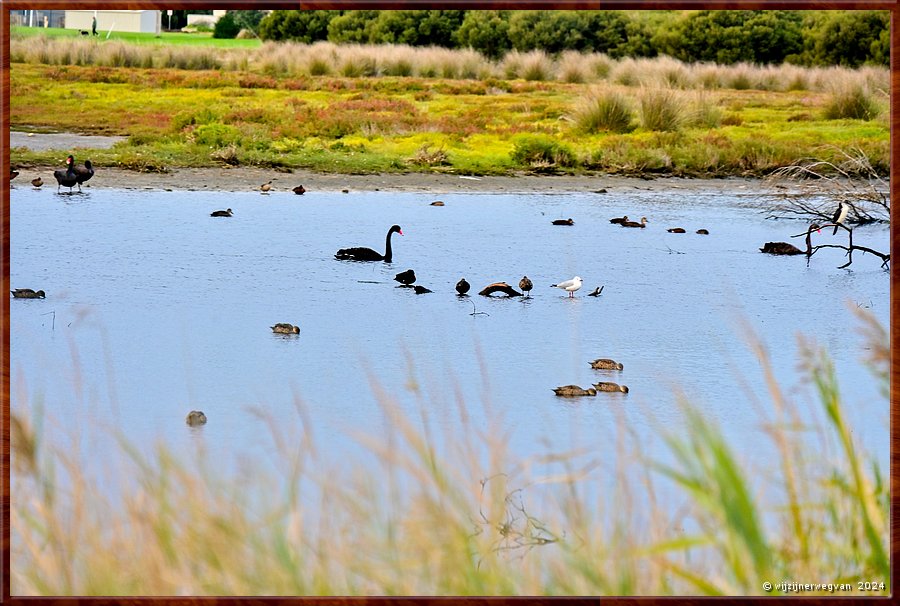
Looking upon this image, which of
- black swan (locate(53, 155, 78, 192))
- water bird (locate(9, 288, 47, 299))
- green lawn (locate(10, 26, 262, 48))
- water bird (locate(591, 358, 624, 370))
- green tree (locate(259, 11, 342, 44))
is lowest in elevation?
water bird (locate(9, 288, 47, 299))

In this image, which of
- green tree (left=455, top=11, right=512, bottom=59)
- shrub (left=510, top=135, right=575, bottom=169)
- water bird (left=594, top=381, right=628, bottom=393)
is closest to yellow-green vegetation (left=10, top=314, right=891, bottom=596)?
water bird (left=594, top=381, right=628, bottom=393)

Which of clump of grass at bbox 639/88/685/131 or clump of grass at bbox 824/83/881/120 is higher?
clump of grass at bbox 824/83/881/120

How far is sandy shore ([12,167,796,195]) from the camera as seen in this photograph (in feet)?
44.2

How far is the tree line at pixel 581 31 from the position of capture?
2248cm

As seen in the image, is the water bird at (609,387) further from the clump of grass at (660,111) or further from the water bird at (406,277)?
the clump of grass at (660,111)

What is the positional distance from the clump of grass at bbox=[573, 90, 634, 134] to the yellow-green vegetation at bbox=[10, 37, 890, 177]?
0.03m

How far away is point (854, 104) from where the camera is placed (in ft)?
60.8

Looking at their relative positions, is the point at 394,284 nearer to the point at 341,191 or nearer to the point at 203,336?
the point at 203,336

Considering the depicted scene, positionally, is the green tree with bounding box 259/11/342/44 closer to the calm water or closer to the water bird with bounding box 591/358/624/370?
the calm water

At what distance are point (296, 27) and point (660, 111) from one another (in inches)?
345

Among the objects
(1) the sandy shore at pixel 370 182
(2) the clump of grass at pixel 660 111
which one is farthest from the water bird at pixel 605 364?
(2) the clump of grass at pixel 660 111

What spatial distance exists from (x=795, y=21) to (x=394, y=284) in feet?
53.6

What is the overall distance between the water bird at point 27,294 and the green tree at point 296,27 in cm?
1569

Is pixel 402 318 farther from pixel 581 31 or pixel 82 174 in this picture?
pixel 581 31
